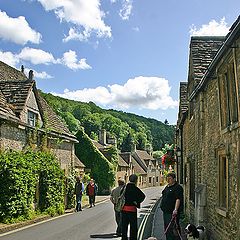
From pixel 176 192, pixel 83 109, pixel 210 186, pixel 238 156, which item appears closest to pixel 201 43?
pixel 210 186

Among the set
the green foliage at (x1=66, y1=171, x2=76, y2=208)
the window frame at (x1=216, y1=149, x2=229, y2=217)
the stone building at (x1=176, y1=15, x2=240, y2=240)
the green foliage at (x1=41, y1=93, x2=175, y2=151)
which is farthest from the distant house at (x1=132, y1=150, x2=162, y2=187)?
the window frame at (x1=216, y1=149, x2=229, y2=217)

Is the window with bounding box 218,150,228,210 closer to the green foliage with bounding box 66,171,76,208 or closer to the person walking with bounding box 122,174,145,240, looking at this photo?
the person walking with bounding box 122,174,145,240

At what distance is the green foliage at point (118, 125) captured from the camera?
389 feet

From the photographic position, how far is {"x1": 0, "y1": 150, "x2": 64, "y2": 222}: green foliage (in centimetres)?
1652

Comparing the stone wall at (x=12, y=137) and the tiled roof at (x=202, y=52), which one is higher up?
the tiled roof at (x=202, y=52)

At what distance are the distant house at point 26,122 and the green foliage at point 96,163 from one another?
76.5ft

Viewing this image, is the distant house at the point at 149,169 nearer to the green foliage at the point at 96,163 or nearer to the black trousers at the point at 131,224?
the green foliage at the point at 96,163

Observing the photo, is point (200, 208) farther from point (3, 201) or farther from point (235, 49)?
point (3, 201)

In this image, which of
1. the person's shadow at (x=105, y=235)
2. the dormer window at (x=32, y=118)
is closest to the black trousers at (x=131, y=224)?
the person's shadow at (x=105, y=235)

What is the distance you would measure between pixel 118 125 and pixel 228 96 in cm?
12766

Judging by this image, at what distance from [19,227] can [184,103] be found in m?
10.3

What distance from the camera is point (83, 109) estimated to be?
141250mm

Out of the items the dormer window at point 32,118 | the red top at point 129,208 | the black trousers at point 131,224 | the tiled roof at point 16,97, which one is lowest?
the black trousers at point 131,224

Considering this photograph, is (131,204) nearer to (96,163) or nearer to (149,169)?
(96,163)
